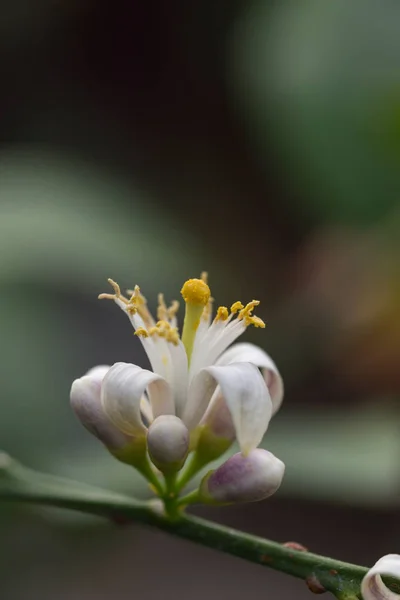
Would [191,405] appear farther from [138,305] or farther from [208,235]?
[208,235]

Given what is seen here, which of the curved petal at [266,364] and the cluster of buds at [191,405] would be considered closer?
the cluster of buds at [191,405]

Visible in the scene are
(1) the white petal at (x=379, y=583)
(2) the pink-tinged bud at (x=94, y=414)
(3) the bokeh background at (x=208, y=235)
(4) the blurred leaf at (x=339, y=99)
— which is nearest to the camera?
(1) the white petal at (x=379, y=583)

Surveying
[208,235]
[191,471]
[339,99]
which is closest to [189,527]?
[191,471]

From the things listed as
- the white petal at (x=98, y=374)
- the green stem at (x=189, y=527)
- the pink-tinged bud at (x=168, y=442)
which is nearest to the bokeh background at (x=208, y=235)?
the green stem at (x=189, y=527)

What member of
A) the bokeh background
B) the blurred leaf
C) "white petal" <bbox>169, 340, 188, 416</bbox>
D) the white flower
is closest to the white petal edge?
the white flower

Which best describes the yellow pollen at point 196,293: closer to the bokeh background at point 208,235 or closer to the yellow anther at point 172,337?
the yellow anther at point 172,337

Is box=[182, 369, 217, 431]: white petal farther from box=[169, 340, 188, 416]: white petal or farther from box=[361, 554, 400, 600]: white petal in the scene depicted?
box=[361, 554, 400, 600]: white petal

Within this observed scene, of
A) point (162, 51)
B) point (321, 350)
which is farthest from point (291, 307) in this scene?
point (162, 51)
